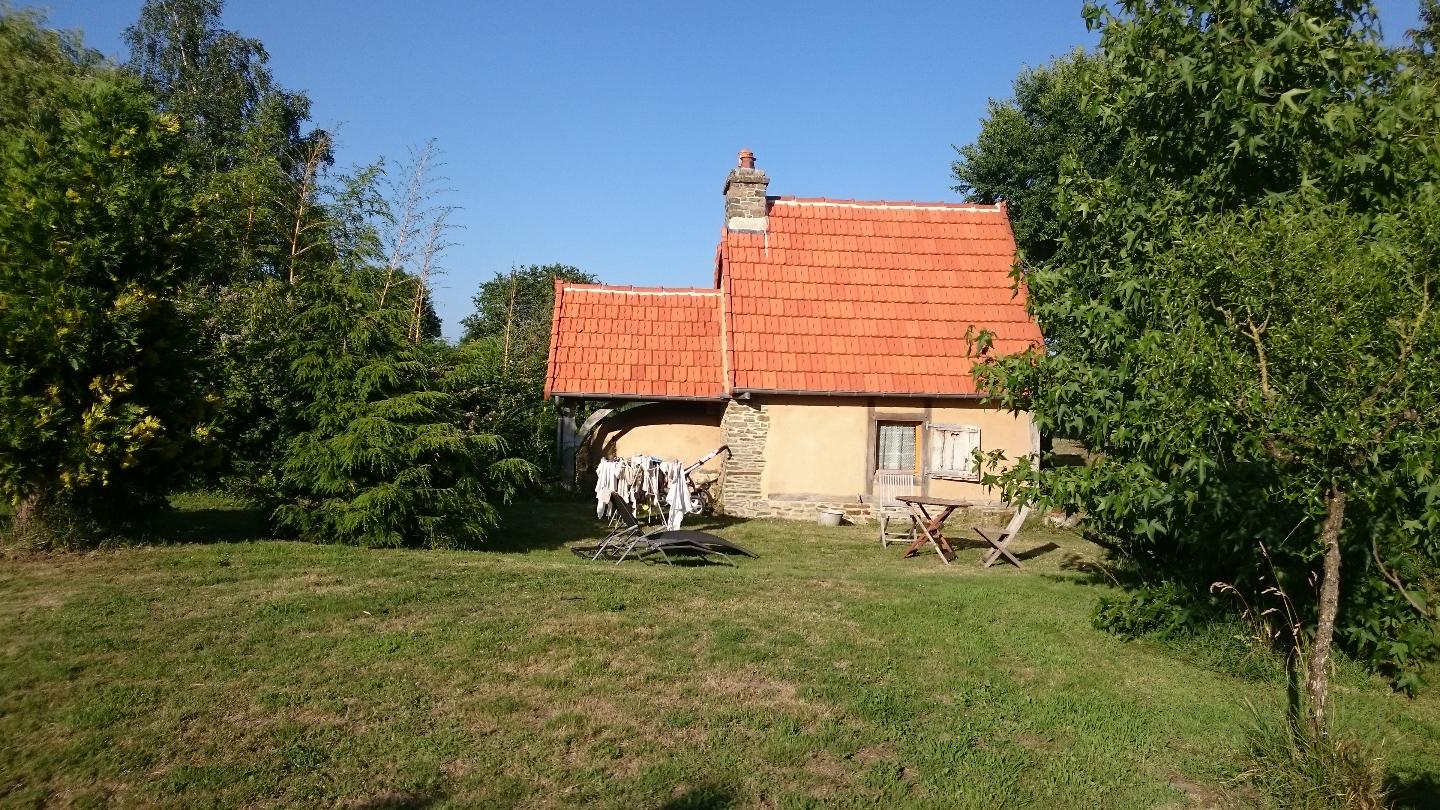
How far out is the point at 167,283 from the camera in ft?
31.1

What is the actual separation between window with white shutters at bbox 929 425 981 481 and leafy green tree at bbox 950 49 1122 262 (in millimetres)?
8690

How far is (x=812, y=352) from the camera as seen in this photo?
52.7 ft

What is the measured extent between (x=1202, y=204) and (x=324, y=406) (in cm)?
890

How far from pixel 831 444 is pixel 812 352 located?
158 cm

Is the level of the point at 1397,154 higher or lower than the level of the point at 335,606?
higher

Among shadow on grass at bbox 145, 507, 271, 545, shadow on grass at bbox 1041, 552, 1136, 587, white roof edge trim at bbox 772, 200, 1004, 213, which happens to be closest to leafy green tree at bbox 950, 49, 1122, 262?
white roof edge trim at bbox 772, 200, 1004, 213

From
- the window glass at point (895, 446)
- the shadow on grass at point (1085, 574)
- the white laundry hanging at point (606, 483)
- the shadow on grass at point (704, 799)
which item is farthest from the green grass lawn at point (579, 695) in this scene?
the window glass at point (895, 446)

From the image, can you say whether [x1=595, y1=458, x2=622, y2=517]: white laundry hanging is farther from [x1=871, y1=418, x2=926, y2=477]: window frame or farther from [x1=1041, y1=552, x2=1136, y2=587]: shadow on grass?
[x1=1041, y1=552, x2=1136, y2=587]: shadow on grass

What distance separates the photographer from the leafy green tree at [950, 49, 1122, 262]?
75.3 feet

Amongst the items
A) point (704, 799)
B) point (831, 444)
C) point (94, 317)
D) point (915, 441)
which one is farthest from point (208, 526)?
point (915, 441)

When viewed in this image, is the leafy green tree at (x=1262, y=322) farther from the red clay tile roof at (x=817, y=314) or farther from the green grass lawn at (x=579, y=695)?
the red clay tile roof at (x=817, y=314)

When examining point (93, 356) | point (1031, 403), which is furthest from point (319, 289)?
point (1031, 403)

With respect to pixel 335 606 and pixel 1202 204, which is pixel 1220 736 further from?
pixel 335 606

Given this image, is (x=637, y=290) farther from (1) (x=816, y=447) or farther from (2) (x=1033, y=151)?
(2) (x=1033, y=151)
